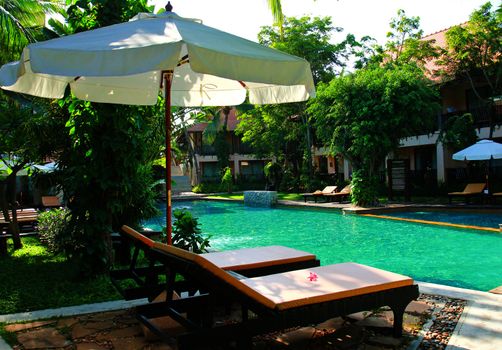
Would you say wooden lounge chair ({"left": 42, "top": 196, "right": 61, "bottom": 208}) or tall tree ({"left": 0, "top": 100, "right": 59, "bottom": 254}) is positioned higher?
tall tree ({"left": 0, "top": 100, "right": 59, "bottom": 254})

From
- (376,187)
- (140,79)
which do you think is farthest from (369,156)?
(140,79)

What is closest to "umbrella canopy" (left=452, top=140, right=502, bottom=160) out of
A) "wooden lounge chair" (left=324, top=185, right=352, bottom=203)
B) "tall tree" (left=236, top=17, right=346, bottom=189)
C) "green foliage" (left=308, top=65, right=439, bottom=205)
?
"green foliage" (left=308, top=65, right=439, bottom=205)

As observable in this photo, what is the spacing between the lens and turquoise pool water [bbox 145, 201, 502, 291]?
7189 millimetres

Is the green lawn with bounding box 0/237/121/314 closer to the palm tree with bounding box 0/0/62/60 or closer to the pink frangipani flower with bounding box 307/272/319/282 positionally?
the pink frangipani flower with bounding box 307/272/319/282

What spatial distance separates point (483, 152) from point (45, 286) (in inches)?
571

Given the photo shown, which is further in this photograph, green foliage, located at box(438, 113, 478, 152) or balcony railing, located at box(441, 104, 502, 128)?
balcony railing, located at box(441, 104, 502, 128)

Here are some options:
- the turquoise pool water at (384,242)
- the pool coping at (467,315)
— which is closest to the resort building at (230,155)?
the turquoise pool water at (384,242)

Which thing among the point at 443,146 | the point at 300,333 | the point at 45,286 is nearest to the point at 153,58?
the point at 300,333

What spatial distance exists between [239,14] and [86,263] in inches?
173

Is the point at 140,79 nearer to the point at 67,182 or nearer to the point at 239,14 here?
the point at 67,182

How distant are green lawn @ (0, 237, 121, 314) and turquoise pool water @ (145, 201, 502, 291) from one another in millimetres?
4322

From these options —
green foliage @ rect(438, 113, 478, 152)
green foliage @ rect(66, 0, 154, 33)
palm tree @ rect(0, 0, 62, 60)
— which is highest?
palm tree @ rect(0, 0, 62, 60)

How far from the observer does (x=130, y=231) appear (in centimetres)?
397

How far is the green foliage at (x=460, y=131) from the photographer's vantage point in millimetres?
17875
